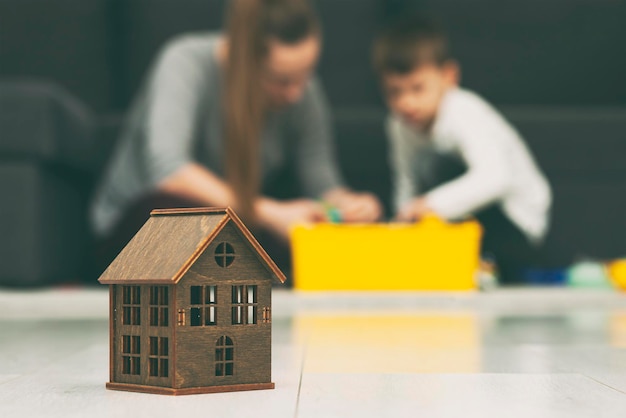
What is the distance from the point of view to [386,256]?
2111 mm

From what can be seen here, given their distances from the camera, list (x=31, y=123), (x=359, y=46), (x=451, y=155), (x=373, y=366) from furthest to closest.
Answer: (x=359, y=46)
(x=451, y=155)
(x=31, y=123)
(x=373, y=366)

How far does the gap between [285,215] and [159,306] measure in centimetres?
140

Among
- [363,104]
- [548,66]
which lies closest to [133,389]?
[363,104]

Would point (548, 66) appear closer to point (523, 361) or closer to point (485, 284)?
point (485, 284)

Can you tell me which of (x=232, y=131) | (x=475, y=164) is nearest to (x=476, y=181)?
(x=475, y=164)

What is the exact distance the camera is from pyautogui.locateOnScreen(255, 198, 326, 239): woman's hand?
6.91ft

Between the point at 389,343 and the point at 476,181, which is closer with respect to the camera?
the point at 389,343

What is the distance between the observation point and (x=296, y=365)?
908 mm

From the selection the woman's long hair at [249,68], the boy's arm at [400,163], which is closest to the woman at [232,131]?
the woman's long hair at [249,68]

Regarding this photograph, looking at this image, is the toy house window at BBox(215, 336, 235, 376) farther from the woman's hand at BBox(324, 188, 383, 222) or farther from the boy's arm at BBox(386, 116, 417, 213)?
the boy's arm at BBox(386, 116, 417, 213)

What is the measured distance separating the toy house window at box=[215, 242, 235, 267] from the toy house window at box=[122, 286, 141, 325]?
7cm

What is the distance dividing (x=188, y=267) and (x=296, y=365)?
254mm

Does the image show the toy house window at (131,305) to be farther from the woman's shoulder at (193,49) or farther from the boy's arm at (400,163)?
the boy's arm at (400,163)

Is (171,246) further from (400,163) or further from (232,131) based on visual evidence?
(400,163)
